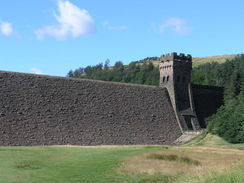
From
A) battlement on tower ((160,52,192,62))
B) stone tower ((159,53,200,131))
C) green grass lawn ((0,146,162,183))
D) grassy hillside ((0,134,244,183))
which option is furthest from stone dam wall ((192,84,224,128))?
green grass lawn ((0,146,162,183))

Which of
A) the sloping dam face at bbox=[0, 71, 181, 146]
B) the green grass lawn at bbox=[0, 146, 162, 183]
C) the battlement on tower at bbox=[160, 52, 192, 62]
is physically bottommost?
the green grass lawn at bbox=[0, 146, 162, 183]

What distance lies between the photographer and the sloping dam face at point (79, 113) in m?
44.8

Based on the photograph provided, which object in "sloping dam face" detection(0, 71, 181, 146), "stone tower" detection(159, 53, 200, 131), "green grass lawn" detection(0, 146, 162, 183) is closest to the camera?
"green grass lawn" detection(0, 146, 162, 183)

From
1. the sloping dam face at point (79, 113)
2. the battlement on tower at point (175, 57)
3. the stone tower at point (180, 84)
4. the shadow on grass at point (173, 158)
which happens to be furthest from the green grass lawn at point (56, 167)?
the battlement on tower at point (175, 57)

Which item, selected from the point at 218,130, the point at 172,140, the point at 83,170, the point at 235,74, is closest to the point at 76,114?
the point at 172,140

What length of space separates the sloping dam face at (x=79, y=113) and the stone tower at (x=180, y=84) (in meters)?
1.71

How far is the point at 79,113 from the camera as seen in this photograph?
164ft

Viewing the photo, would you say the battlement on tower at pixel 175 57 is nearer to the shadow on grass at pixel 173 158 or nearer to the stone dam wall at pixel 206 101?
the stone dam wall at pixel 206 101

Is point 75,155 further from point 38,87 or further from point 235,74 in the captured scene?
point 235,74

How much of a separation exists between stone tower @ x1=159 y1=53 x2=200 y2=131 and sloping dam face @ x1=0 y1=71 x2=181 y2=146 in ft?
5.61

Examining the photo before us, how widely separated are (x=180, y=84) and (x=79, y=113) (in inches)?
758

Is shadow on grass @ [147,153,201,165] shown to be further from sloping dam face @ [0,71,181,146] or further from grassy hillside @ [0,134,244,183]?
sloping dam face @ [0,71,181,146]

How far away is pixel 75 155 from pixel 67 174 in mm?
8535

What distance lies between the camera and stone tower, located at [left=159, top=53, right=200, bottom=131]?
201 ft
